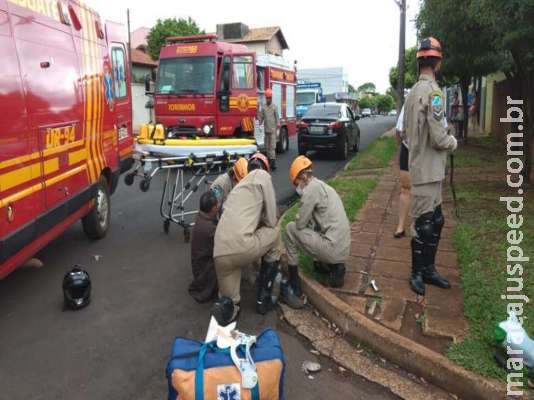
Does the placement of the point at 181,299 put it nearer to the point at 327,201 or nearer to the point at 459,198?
the point at 327,201

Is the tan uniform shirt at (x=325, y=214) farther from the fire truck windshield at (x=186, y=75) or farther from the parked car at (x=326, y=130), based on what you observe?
the parked car at (x=326, y=130)

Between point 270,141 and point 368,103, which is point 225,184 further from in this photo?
point 368,103

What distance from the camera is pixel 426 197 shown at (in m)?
4.21

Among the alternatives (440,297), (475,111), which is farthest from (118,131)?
(475,111)

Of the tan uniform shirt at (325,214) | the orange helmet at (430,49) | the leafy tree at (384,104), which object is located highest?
the orange helmet at (430,49)

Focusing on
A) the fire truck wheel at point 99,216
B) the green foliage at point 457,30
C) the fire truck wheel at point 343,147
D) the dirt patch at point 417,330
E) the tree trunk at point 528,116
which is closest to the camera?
the dirt patch at point 417,330

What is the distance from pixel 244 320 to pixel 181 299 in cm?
74

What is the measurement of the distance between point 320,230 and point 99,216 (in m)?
3.26

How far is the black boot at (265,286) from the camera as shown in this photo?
4.38 metres

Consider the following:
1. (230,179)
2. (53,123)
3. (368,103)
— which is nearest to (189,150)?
(230,179)

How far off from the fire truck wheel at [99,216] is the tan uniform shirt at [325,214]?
289 centimetres

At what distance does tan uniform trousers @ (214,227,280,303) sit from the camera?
4031 millimetres

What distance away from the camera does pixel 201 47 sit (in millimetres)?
12523

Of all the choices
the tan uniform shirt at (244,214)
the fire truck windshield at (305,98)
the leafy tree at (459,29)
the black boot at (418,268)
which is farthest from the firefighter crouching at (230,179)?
the fire truck windshield at (305,98)
